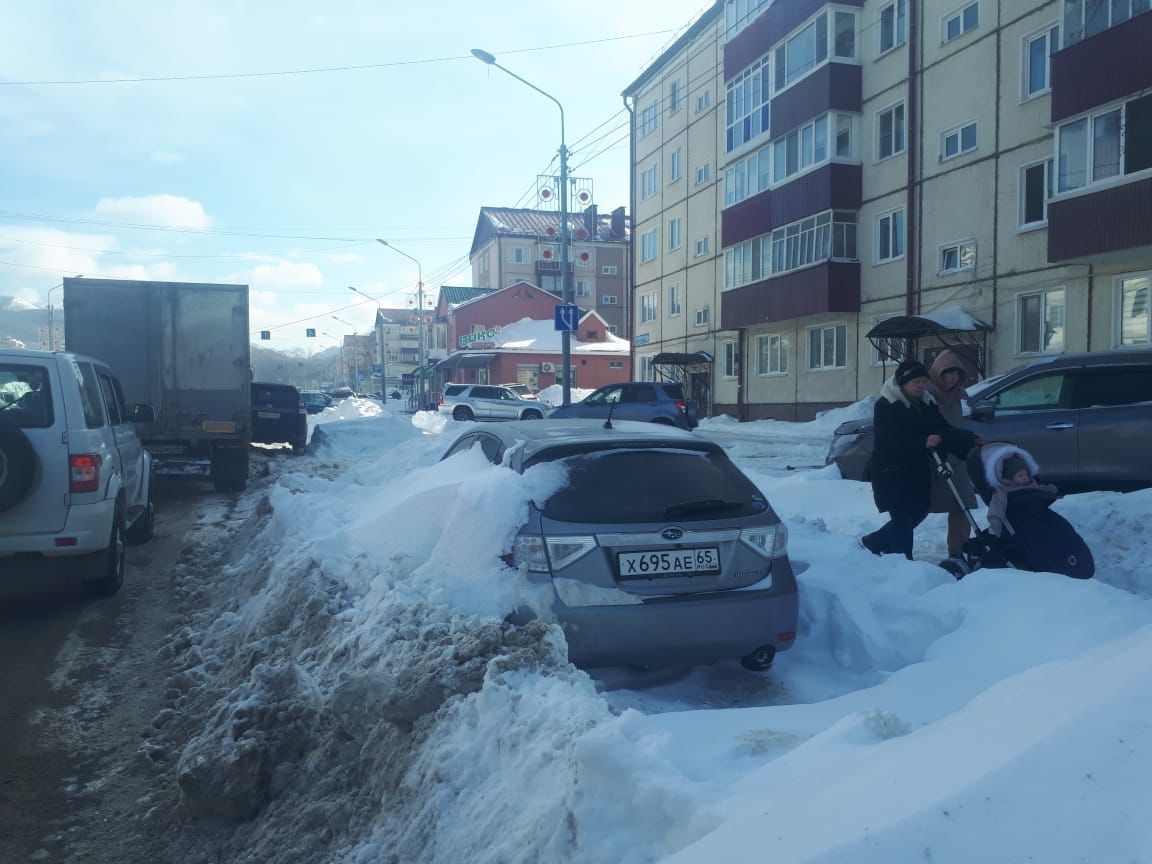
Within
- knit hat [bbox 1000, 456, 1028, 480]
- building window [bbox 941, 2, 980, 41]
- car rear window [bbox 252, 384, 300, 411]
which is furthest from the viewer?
building window [bbox 941, 2, 980, 41]

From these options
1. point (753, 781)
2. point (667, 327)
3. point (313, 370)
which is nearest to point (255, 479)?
point (753, 781)

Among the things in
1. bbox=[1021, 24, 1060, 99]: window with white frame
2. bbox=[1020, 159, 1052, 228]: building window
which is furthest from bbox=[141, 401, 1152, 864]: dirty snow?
bbox=[1021, 24, 1060, 99]: window with white frame

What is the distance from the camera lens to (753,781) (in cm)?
244

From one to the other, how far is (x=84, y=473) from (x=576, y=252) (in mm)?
67626

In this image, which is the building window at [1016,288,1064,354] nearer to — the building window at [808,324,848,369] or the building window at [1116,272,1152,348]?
the building window at [1116,272,1152,348]

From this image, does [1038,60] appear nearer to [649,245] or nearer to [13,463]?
[649,245]

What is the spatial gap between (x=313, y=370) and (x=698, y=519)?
142914mm

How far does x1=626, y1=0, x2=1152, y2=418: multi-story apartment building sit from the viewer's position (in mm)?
17281

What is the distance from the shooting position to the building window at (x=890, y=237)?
78.9 feet

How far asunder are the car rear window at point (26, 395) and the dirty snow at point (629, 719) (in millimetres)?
1814

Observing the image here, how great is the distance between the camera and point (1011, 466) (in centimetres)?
536

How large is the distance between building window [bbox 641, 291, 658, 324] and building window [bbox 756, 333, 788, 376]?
9065 millimetres

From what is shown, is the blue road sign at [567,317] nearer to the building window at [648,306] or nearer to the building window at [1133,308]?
the building window at [1133,308]

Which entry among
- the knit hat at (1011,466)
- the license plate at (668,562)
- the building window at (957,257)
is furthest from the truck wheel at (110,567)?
the building window at (957,257)
